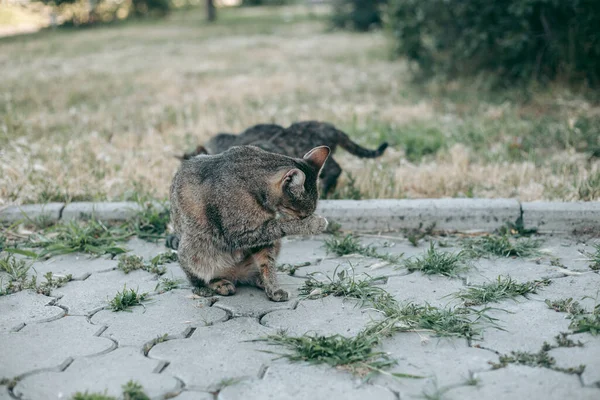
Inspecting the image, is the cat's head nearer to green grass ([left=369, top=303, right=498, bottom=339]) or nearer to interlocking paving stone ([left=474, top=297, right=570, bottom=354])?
green grass ([left=369, top=303, right=498, bottom=339])

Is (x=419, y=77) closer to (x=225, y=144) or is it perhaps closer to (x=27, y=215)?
(x=225, y=144)

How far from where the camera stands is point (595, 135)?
6.09m

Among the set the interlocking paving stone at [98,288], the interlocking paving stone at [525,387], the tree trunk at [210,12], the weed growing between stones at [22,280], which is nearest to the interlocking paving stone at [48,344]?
the interlocking paving stone at [98,288]

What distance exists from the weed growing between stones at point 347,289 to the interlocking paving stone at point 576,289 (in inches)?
33.6

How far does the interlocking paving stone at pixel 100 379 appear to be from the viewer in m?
2.67

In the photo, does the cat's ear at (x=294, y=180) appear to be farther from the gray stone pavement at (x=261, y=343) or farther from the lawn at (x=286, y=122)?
the lawn at (x=286, y=122)

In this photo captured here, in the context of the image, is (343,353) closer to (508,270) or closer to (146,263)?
(508,270)

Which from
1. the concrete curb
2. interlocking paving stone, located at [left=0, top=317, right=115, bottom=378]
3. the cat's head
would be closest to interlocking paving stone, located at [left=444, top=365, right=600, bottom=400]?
the cat's head

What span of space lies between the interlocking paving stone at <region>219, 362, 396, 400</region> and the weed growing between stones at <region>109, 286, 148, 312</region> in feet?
3.61

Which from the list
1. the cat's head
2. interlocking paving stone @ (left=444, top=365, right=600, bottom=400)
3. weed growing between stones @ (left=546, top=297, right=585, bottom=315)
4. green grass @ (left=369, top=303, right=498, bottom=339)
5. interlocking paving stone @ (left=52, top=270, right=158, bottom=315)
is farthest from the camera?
interlocking paving stone @ (left=52, top=270, right=158, bottom=315)

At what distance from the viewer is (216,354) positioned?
9.84 feet

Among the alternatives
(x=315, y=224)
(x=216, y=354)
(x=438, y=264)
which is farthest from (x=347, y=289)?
(x=216, y=354)

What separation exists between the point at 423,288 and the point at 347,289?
46 cm

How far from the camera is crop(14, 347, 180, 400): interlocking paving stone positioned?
8.77ft
